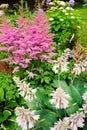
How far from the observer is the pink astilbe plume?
5.63 m

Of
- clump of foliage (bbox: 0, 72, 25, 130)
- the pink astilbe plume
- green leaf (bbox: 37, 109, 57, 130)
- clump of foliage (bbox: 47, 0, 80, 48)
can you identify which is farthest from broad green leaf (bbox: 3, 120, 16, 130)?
clump of foliage (bbox: 47, 0, 80, 48)

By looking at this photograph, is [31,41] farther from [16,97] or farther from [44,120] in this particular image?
[44,120]

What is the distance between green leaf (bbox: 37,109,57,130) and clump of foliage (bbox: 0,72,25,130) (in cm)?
189

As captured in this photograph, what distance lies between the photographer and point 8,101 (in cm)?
579

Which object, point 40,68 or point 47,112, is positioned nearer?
point 47,112

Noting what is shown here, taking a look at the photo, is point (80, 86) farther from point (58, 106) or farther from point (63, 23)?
point (63, 23)

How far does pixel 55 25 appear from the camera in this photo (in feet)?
29.2

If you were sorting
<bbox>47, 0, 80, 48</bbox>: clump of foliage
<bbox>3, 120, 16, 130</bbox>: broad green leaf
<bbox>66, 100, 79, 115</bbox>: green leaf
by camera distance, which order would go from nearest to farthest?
<bbox>66, 100, 79, 115</bbox>: green leaf
<bbox>3, 120, 16, 130</bbox>: broad green leaf
<bbox>47, 0, 80, 48</bbox>: clump of foliage

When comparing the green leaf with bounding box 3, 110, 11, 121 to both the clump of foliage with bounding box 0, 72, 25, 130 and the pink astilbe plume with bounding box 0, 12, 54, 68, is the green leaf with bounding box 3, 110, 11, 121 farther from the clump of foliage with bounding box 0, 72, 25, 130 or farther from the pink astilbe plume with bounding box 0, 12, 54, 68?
the pink astilbe plume with bounding box 0, 12, 54, 68

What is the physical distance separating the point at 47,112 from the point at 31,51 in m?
2.05

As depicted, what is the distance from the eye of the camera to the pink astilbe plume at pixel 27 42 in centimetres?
563

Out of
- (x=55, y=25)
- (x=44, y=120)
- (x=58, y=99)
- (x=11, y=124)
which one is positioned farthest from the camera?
(x=55, y=25)

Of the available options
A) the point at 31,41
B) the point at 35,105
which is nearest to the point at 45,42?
the point at 31,41

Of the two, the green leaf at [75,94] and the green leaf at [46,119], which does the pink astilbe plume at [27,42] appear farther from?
the green leaf at [46,119]
